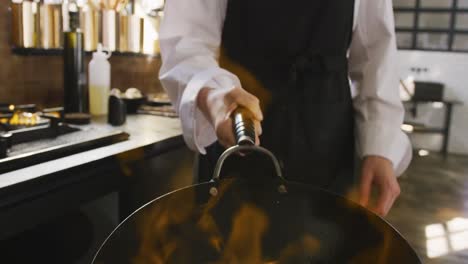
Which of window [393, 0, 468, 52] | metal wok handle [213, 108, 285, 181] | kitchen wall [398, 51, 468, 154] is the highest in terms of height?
window [393, 0, 468, 52]

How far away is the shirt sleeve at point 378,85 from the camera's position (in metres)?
1.03

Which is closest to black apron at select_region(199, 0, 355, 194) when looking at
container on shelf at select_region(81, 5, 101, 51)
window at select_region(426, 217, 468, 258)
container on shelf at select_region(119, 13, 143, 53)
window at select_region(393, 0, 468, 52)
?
container on shelf at select_region(81, 5, 101, 51)

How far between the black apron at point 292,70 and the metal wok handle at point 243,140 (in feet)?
1.22

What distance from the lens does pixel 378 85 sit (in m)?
1.05

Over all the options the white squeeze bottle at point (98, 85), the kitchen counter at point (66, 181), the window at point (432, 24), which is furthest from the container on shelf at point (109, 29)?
the window at point (432, 24)

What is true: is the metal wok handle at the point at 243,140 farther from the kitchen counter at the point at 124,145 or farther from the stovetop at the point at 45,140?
the stovetop at the point at 45,140

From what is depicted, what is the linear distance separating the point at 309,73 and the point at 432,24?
634 cm

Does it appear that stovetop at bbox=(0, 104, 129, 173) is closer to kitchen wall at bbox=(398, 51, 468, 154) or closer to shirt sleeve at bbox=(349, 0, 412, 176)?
shirt sleeve at bbox=(349, 0, 412, 176)

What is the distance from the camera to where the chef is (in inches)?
38.8

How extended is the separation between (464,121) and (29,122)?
21.6 ft

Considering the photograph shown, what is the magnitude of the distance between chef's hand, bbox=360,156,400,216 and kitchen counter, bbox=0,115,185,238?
626 mm

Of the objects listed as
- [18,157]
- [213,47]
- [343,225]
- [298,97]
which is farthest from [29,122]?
[343,225]

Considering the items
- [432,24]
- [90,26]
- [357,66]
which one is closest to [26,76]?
[90,26]

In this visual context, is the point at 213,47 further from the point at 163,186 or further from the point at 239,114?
the point at 163,186
